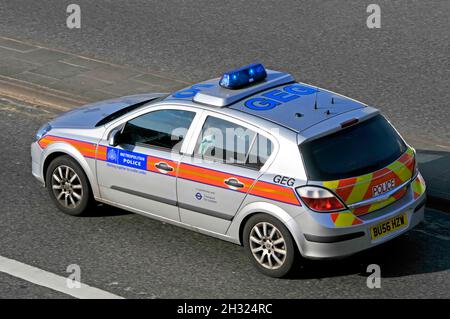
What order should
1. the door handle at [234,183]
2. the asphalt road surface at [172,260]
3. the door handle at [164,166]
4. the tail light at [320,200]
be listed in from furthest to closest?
the door handle at [164,166] → the door handle at [234,183] → the asphalt road surface at [172,260] → the tail light at [320,200]

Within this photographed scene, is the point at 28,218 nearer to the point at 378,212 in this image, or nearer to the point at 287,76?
the point at 287,76

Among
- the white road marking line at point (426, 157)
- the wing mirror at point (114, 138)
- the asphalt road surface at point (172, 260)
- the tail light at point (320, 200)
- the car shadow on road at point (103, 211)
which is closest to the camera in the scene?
the tail light at point (320, 200)

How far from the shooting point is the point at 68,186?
989 cm

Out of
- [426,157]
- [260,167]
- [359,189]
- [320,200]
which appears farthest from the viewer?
[426,157]

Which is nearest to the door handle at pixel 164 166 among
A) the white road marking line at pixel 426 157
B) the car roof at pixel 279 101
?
the car roof at pixel 279 101

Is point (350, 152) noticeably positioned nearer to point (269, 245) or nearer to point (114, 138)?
point (269, 245)

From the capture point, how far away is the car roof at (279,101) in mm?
8672

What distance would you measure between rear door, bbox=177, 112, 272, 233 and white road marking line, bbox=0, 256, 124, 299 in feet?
3.84

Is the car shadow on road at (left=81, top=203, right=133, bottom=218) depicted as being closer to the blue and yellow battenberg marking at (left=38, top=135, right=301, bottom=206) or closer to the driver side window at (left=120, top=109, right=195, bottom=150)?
the blue and yellow battenberg marking at (left=38, top=135, right=301, bottom=206)

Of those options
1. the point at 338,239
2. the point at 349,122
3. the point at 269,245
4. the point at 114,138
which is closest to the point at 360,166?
the point at 349,122

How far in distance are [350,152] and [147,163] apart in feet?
6.45

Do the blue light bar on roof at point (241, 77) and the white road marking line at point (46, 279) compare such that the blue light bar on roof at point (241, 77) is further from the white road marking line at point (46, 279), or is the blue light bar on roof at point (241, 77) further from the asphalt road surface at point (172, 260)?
the white road marking line at point (46, 279)

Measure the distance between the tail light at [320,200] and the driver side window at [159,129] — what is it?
1434 mm

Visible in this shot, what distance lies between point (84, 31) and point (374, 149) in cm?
769
